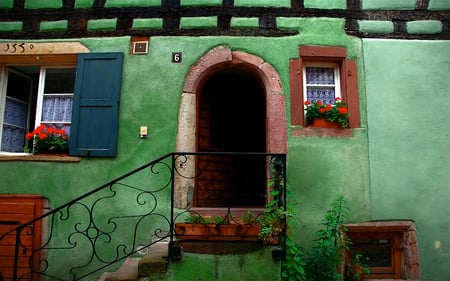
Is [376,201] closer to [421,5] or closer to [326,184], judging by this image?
[326,184]

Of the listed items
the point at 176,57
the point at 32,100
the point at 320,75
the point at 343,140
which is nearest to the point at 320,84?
the point at 320,75

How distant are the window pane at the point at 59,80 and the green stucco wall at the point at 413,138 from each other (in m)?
3.98

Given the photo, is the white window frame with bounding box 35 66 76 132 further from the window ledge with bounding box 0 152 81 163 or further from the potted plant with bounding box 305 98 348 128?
the potted plant with bounding box 305 98 348 128

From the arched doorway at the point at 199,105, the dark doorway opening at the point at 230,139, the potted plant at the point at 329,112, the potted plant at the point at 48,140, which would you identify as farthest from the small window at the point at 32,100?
the potted plant at the point at 329,112

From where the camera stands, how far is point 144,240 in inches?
197

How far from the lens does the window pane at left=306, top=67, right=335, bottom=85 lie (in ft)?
18.0

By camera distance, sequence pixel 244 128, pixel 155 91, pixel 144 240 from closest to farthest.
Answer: pixel 144 240 < pixel 155 91 < pixel 244 128

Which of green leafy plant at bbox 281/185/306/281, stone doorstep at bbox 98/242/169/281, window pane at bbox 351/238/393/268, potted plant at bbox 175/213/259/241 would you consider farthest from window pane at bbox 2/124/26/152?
window pane at bbox 351/238/393/268

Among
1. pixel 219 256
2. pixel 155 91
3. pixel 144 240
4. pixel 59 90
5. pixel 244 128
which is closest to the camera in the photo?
pixel 219 256

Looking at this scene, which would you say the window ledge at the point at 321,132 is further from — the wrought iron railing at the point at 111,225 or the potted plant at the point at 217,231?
the potted plant at the point at 217,231

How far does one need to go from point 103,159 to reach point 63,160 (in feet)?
1.65

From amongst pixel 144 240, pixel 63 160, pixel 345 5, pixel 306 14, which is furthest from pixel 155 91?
pixel 345 5

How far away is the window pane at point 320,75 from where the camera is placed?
548 cm

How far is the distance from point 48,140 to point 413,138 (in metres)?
4.57
